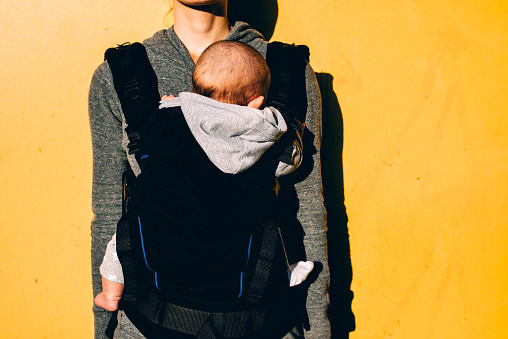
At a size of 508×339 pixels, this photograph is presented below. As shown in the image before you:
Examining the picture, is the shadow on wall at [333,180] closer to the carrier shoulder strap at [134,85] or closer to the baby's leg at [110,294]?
the carrier shoulder strap at [134,85]

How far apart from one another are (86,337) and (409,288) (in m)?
1.26

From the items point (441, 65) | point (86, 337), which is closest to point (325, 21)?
point (441, 65)

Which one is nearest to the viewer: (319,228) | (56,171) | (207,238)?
(207,238)

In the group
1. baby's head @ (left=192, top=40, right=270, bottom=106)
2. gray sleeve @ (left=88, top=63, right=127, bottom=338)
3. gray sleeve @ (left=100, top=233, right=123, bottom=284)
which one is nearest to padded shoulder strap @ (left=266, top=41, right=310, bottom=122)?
baby's head @ (left=192, top=40, right=270, bottom=106)

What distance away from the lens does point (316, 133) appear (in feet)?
3.64

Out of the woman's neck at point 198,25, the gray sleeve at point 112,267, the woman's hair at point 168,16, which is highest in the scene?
the woman's hair at point 168,16

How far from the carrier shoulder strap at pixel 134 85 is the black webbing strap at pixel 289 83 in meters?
0.33

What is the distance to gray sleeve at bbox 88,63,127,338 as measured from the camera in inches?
41.1

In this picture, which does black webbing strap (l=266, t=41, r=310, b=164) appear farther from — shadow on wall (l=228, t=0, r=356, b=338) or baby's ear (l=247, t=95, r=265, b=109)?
shadow on wall (l=228, t=0, r=356, b=338)

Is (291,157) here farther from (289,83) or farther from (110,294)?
(110,294)

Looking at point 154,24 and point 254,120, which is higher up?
point 154,24

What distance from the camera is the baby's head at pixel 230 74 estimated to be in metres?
0.90

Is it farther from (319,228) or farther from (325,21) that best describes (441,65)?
(319,228)

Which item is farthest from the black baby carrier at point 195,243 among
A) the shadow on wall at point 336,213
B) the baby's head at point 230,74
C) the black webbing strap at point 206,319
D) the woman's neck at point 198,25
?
the shadow on wall at point 336,213
